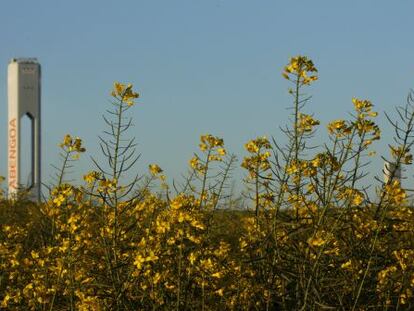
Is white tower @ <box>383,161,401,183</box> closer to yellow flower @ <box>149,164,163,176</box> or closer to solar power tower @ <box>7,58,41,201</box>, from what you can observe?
yellow flower @ <box>149,164,163,176</box>

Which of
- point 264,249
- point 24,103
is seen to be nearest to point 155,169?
point 264,249

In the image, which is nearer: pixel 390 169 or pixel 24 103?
pixel 390 169

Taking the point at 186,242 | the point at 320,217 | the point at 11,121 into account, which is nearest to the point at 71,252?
the point at 186,242

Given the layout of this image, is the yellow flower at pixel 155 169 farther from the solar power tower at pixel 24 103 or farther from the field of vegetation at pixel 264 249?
the solar power tower at pixel 24 103

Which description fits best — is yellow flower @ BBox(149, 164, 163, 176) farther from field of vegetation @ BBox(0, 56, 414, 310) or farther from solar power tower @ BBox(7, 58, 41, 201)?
solar power tower @ BBox(7, 58, 41, 201)

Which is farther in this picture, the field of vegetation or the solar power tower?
the solar power tower

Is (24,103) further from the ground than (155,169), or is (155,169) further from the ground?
(24,103)

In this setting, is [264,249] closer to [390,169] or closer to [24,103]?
[390,169]

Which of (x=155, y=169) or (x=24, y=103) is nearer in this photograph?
(x=155, y=169)

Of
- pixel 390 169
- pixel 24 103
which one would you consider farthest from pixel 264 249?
pixel 24 103

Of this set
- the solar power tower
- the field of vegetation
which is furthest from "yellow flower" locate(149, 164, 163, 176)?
the solar power tower

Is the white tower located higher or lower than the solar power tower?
lower

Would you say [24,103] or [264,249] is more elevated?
[24,103]

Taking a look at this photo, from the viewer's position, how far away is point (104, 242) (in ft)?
14.6
